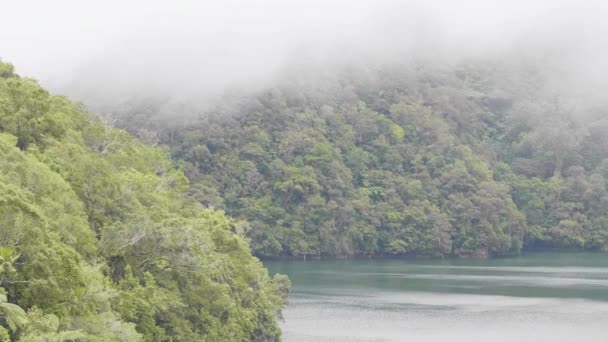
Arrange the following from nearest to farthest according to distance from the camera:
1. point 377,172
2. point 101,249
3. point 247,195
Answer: point 101,249 < point 247,195 < point 377,172

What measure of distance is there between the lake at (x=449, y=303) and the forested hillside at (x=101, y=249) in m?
8.19

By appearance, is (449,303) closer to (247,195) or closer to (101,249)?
(101,249)

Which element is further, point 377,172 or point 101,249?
point 377,172

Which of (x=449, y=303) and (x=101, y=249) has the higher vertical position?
(x=101, y=249)

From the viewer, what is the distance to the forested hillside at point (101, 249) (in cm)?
3033

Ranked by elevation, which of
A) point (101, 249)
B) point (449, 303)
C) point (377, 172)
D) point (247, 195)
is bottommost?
point (449, 303)

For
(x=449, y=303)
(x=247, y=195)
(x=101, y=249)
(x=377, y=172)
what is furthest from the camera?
(x=377, y=172)

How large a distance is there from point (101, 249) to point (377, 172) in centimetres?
12293

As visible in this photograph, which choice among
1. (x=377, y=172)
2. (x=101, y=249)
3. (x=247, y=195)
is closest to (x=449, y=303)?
(x=101, y=249)

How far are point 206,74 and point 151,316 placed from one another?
149m

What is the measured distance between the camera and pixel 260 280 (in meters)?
62.8

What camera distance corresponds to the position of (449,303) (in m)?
78.5

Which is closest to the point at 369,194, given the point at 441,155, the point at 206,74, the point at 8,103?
the point at 441,155

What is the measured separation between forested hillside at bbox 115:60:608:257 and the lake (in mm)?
25327
